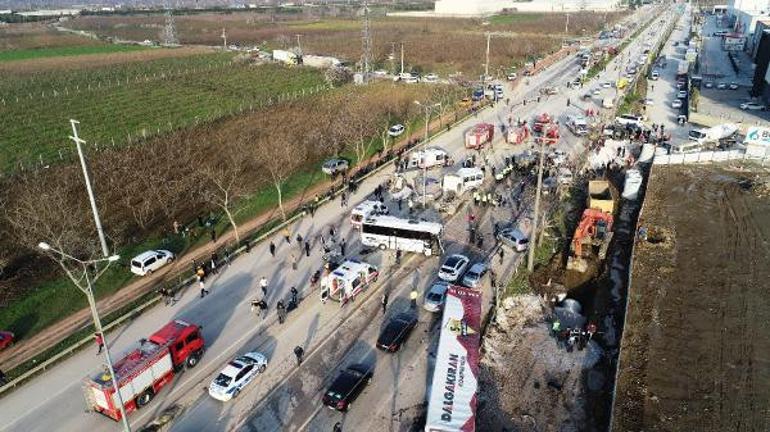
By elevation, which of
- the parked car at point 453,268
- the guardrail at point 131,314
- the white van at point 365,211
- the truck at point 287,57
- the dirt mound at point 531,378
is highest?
the truck at point 287,57

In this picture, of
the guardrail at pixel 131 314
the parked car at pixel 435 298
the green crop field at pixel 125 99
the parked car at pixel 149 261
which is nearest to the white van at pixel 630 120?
the guardrail at pixel 131 314

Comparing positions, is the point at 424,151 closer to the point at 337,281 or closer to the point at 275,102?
the point at 337,281

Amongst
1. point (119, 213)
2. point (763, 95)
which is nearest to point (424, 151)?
point (119, 213)

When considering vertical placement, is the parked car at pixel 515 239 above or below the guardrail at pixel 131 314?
above

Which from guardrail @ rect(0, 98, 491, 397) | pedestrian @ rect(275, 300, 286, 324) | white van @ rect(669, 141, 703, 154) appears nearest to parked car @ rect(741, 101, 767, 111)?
white van @ rect(669, 141, 703, 154)

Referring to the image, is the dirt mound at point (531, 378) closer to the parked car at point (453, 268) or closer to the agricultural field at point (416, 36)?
the parked car at point (453, 268)

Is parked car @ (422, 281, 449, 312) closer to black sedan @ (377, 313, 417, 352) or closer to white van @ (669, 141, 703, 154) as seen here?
black sedan @ (377, 313, 417, 352)
